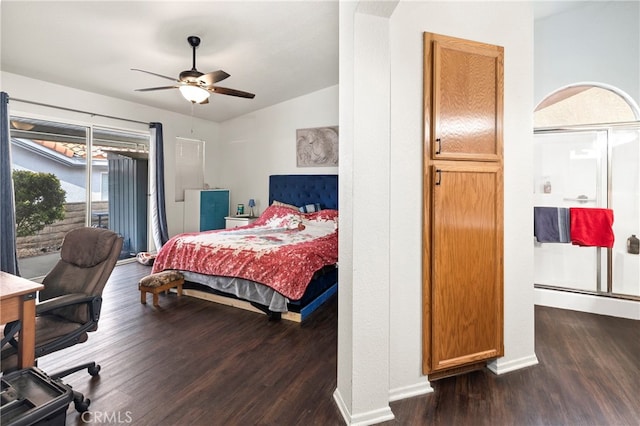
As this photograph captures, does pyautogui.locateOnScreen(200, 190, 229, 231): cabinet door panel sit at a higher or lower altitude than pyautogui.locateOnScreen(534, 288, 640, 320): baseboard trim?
higher

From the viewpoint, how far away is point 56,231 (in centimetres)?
452

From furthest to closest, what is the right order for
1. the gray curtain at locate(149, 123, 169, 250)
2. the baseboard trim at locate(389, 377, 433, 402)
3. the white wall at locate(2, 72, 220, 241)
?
the gray curtain at locate(149, 123, 169, 250) < the white wall at locate(2, 72, 220, 241) < the baseboard trim at locate(389, 377, 433, 402)

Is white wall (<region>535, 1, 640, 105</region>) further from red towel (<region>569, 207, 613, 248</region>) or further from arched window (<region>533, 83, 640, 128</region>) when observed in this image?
red towel (<region>569, 207, 613, 248</region>)

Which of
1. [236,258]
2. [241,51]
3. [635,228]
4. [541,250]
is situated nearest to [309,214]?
Answer: [236,258]

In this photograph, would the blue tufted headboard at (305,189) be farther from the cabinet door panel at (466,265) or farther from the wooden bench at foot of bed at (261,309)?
the cabinet door panel at (466,265)

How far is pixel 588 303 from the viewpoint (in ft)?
11.0

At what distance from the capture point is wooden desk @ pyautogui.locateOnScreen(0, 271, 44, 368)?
160 centimetres

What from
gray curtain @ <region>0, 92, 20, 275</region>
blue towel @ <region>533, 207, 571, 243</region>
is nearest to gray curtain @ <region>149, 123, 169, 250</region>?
gray curtain @ <region>0, 92, 20, 275</region>

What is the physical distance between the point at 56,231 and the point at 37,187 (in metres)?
0.63

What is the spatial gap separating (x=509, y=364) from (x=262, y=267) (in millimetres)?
2165

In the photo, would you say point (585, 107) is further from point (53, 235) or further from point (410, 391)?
point (53, 235)

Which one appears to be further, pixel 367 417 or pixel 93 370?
pixel 93 370

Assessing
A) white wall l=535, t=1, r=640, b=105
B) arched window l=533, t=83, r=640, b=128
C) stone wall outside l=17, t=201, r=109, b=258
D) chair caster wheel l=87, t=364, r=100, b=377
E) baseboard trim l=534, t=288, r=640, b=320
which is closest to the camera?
chair caster wheel l=87, t=364, r=100, b=377

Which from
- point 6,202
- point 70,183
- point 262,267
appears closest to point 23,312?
point 262,267
